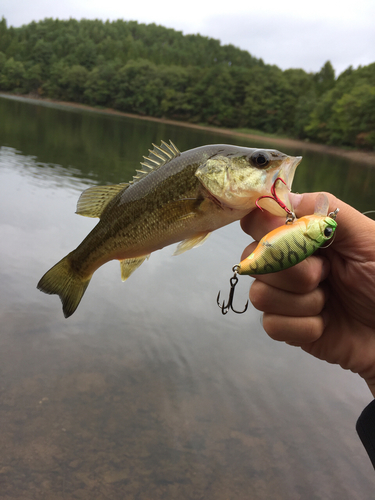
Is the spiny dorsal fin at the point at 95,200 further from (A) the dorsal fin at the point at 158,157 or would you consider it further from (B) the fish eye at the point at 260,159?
(B) the fish eye at the point at 260,159

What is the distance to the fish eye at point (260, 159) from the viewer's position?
1923 millimetres

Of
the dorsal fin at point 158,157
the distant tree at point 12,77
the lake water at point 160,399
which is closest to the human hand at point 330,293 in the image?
the dorsal fin at point 158,157

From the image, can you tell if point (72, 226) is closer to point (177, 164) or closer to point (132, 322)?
point (132, 322)

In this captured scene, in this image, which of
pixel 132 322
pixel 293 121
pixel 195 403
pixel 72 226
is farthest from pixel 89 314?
pixel 293 121

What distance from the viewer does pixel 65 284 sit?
8.20 ft

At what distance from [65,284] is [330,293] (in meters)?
1.79

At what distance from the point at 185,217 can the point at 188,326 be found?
558 centimetres

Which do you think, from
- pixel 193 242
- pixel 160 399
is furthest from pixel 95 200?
pixel 160 399

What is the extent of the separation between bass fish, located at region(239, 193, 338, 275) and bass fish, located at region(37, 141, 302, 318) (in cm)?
28

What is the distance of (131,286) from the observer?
334 inches

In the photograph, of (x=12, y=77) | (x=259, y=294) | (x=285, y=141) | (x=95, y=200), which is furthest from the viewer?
(x=12, y=77)

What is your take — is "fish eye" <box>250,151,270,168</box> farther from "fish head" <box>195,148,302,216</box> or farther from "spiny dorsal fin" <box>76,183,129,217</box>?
"spiny dorsal fin" <box>76,183,129,217</box>

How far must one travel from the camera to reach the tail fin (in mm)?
2465

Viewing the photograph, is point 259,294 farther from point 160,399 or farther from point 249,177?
point 160,399
